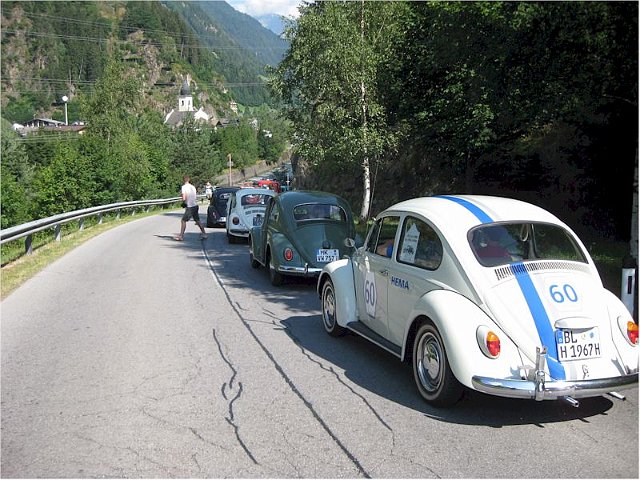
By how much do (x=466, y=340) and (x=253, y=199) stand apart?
1504 cm

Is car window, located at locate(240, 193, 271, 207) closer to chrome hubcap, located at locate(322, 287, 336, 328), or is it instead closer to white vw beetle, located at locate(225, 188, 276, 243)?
white vw beetle, located at locate(225, 188, 276, 243)

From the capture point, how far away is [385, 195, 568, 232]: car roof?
5.98 metres

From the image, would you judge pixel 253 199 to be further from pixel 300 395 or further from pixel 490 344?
pixel 490 344

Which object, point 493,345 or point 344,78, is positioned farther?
point 344,78

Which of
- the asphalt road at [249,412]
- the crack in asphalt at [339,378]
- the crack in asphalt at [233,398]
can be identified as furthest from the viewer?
the crack in asphalt at [339,378]

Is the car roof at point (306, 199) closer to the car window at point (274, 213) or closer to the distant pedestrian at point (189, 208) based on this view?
the car window at point (274, 213)

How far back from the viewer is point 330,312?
318 inches

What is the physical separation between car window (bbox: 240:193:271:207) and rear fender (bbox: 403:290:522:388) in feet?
46.7

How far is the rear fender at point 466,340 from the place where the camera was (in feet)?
16.7

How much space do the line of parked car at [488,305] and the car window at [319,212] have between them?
4.35 metres

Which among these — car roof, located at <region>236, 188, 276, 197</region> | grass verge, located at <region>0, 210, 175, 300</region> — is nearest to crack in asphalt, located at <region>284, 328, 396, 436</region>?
grass verge, located at <region>0, 210, 175, 300</region>

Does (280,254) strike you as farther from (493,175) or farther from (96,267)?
(493,175)

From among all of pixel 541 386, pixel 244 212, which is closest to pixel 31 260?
pixel 244 212

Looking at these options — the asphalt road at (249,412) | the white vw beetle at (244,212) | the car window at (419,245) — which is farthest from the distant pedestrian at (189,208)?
the car window at (419,245)
